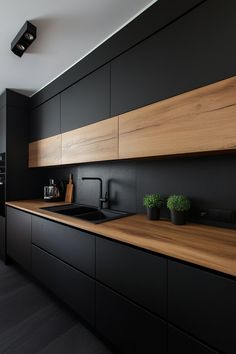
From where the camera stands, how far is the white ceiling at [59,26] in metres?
1.28

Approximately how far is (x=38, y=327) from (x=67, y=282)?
0.39m

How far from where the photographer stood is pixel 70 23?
1.43m

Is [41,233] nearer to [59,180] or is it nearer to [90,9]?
[59,180]

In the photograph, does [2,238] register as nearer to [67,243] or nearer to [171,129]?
[67,243]

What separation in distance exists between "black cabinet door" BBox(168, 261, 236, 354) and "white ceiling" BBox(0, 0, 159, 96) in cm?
169

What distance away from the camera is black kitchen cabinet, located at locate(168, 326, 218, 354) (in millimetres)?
743

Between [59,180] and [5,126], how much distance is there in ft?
3.35

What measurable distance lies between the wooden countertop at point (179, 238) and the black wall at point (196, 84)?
24cm

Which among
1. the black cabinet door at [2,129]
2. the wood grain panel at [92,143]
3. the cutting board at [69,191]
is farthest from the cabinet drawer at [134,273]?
the black cabinet door at [2,129]

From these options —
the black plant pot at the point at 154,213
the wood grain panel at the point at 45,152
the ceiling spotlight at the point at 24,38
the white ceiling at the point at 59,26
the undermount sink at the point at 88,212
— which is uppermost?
the white ceiling at the point at 59,26

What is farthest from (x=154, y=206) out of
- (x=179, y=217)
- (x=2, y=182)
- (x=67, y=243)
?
(x=2, y=182)

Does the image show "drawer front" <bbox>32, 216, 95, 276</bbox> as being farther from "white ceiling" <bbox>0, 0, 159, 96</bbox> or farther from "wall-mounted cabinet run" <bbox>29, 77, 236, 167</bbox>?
"white ceiling" <bbox>0, 0, 159, 96</bbox>

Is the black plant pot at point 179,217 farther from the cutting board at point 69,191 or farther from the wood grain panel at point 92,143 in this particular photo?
the cutting board at point 69,191

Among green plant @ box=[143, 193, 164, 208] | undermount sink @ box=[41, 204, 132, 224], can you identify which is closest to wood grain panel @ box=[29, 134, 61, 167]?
undermount sink @ box=[41, 204, 132, 224]
